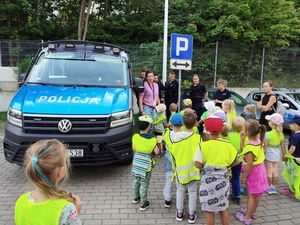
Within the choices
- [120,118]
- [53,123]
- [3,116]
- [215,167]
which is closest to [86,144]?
[53,123]

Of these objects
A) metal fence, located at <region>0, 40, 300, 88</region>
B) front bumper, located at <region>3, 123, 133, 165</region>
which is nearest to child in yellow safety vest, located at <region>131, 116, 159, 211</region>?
front bumper, located at <region>3, 123, 133, 165</region>

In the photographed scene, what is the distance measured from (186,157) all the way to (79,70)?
3311mm

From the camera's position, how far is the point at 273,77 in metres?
15.1

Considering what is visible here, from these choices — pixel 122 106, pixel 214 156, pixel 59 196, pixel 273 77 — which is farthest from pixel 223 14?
pixel 59 196

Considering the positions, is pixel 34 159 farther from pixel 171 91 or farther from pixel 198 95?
pixel 171 91

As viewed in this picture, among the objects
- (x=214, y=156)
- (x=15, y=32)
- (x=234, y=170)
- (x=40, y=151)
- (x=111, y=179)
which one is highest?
(x=15, y=32)

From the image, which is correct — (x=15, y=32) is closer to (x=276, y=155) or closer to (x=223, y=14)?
(x=223, y=14)

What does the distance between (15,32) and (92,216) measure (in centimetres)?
2259

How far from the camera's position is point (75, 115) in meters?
5.10

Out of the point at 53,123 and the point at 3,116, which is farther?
the point at 3,116

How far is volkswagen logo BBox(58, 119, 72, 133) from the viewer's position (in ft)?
16.6

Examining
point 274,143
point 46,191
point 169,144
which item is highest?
point 46,191

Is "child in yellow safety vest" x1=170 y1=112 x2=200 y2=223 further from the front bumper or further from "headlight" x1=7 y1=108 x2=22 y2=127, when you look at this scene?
"headlight" x1=7 y1=108 x2=22 y2=127

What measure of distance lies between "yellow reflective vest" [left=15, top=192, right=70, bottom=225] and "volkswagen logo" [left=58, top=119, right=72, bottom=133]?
3.14 m
